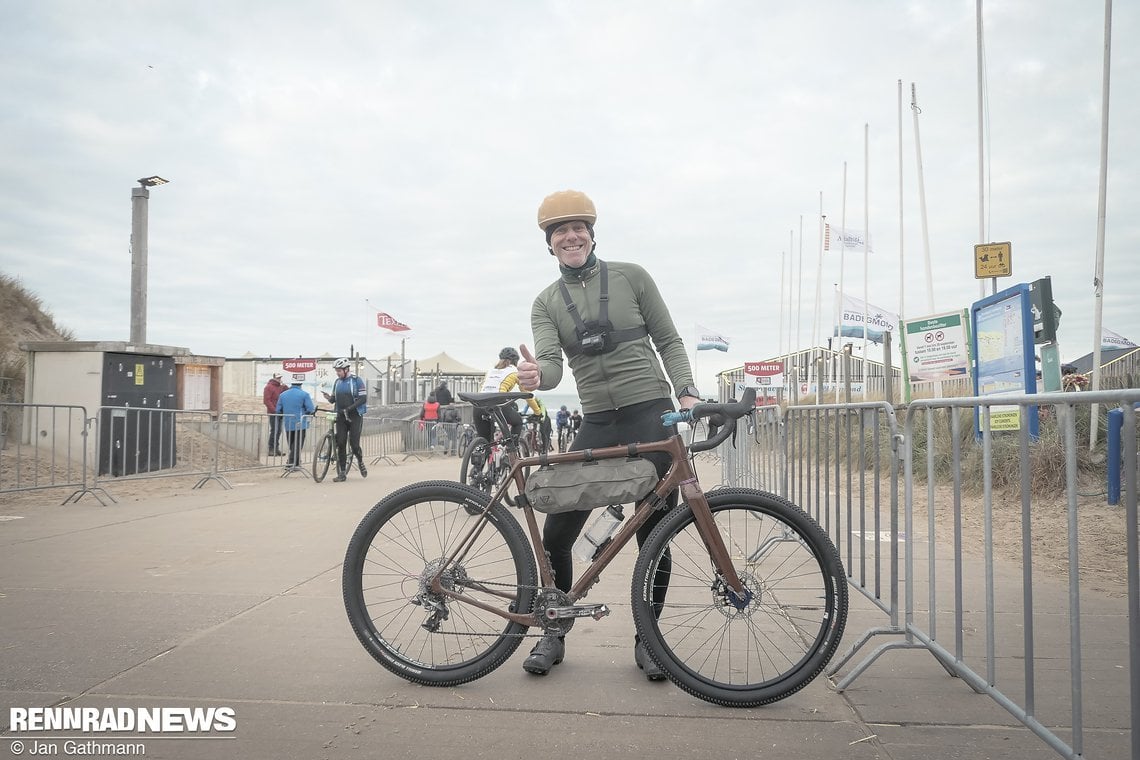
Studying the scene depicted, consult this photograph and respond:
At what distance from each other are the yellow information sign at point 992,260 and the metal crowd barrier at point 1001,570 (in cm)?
459

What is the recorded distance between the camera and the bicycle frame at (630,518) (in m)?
3.32

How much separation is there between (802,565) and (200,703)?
2.38m

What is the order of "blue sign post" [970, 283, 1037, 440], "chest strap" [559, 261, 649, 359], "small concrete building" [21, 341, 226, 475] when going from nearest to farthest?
"chest strap" [559, 261, 649, 359], "blue sign post" [970, 283, 1037, 440], "small concrete building" [21, 341, 226, 475]

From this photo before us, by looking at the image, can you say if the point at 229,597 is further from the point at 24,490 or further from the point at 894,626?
the point at 24,490

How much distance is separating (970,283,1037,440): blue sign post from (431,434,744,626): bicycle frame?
6.02m

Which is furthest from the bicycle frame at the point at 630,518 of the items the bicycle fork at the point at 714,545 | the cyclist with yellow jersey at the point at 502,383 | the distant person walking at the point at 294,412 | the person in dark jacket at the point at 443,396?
the person in dark jacket at the point at 443,396

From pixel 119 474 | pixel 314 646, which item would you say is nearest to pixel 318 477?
pixel 119 474

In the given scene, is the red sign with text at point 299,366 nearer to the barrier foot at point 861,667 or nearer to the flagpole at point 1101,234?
the flagpole at point 1101,234

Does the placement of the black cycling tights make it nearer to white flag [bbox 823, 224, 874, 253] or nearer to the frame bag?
the frame bag

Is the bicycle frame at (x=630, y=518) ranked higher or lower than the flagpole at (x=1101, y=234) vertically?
lower

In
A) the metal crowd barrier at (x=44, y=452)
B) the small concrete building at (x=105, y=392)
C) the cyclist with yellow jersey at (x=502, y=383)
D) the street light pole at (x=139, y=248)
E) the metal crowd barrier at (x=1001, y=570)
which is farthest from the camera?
the street light pole at (x=139, y=248)

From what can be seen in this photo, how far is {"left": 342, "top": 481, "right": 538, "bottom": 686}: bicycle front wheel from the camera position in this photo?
3.46 meters

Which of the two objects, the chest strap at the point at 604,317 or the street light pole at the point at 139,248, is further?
the street light pole at the point at 139,248

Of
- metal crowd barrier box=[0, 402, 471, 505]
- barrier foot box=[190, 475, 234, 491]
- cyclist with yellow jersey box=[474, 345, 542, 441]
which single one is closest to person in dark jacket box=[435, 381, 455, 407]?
metal crowd barrier box=[0, 402, 471, 505]
